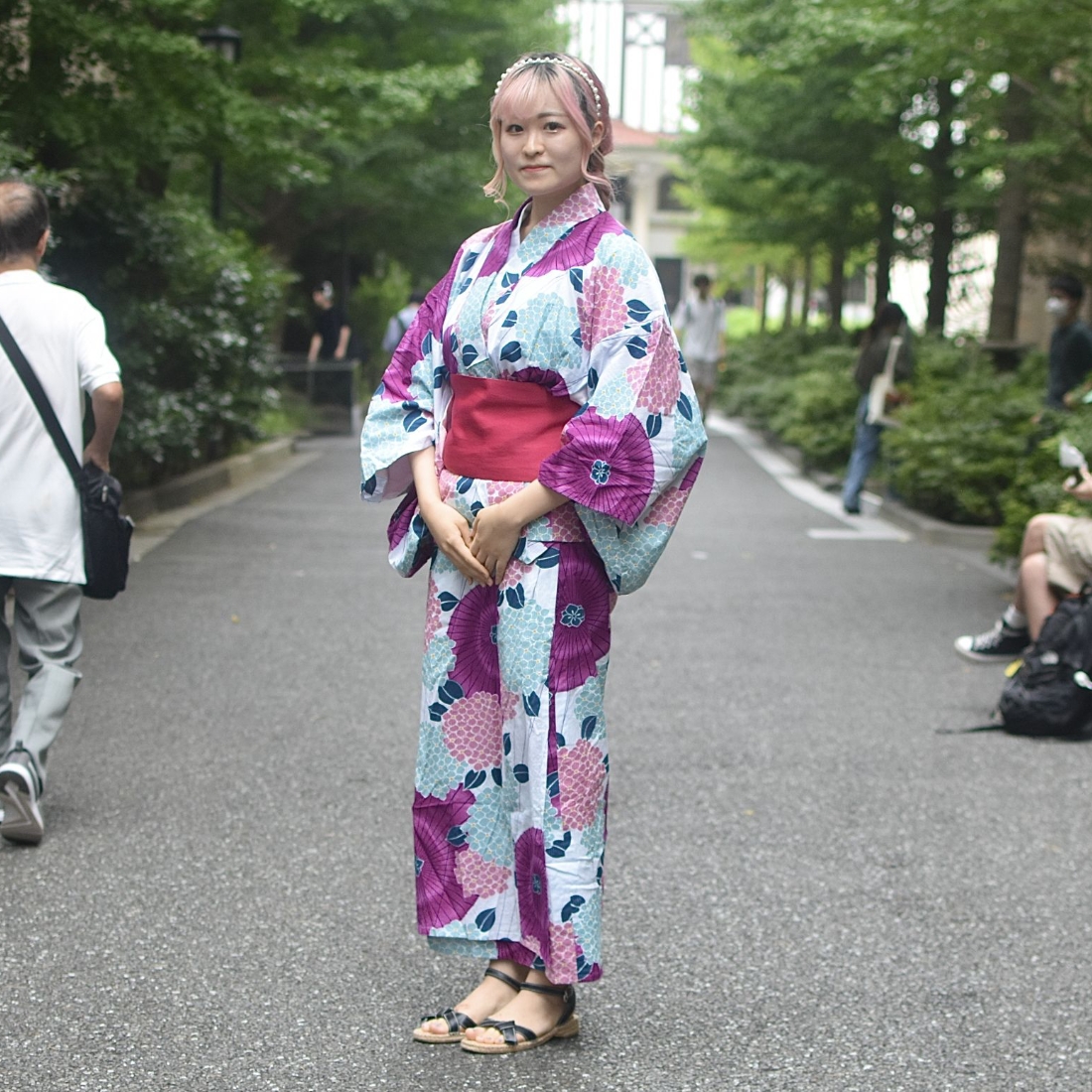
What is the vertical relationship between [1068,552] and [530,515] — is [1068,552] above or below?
below

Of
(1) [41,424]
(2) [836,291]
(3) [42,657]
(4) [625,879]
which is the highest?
(1) [41,424]

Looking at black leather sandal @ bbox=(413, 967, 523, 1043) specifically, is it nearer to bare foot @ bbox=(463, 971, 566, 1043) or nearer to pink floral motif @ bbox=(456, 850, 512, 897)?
bare foot @ bbox=(463, 971, 566, 1043)

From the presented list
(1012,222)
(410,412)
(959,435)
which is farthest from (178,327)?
(410,412)

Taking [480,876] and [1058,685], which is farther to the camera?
[1058,685]

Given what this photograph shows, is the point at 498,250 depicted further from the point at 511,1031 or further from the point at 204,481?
the point at 204,481

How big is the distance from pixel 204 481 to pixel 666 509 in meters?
11.5

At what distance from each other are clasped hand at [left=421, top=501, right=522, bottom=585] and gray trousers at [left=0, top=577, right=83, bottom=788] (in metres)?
1.86

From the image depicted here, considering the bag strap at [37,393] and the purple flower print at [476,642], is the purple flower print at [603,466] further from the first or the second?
the bag strap at [37,393]

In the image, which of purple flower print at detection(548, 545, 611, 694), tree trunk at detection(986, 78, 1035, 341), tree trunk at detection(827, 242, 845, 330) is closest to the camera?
purple flower print at detection(548, 545, 611, 694)

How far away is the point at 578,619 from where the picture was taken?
132 inches

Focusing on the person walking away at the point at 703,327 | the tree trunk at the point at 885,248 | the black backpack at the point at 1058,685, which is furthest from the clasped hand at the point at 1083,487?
the tree trunk at the point at 885,248

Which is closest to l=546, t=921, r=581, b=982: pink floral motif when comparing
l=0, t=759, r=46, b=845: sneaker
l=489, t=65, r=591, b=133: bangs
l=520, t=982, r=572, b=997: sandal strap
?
l=520, t=982, r=572, b=997: sandal strap

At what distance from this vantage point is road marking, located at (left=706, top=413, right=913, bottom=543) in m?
13.2

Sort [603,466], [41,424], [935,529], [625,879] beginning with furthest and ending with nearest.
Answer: [935,529], [41,424], [625,879], [603,466]
